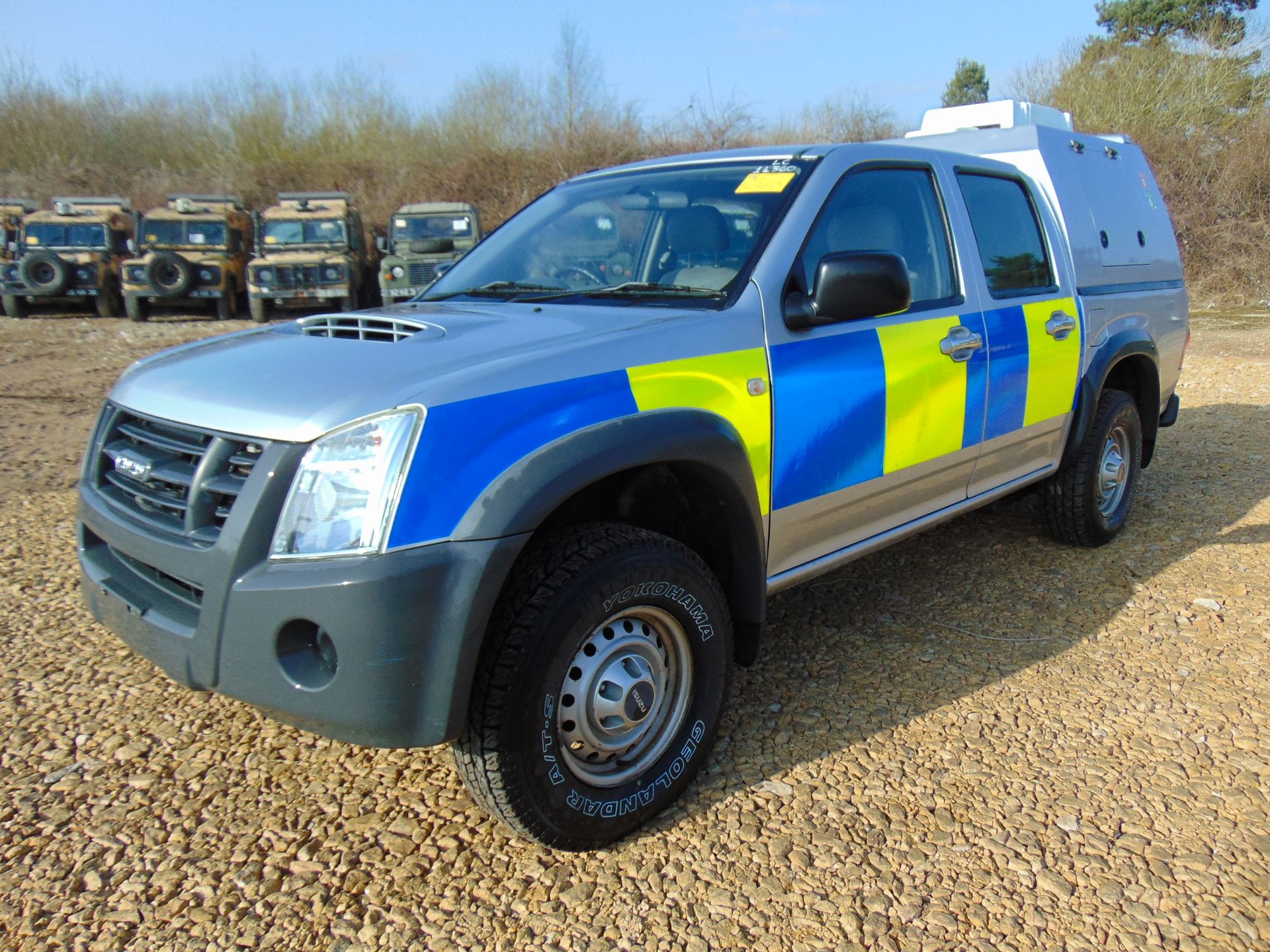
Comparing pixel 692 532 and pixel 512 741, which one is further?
pixel 692 532

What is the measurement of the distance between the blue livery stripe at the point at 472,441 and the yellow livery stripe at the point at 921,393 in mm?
1138

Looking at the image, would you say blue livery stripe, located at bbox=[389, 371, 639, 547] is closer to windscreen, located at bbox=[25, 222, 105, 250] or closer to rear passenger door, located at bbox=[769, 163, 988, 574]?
rear passenger door, located at bbox=[769, 163, 988, 574]

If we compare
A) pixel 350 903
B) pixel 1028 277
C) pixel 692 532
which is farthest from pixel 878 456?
pixel 350 903

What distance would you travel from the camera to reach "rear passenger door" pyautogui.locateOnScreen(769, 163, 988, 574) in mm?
2633

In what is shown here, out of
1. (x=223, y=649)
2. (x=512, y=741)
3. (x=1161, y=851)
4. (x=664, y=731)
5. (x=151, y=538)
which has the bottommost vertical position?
(x=1161, y=851)

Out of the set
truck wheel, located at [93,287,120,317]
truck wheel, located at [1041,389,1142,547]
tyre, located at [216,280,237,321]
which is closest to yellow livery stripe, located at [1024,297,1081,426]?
truck wheel, located at [1041,389,1142,547]

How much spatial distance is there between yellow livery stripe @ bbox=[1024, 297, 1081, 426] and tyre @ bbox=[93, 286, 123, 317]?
56.5 ft

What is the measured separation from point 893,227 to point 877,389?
680 millimetres

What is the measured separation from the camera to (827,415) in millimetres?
2682

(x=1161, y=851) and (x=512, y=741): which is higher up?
(x=512, y=741)

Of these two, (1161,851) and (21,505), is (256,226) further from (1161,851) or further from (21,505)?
(1161,851)

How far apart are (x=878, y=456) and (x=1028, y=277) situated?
1414 millimetres

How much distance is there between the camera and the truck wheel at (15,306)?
639 inches

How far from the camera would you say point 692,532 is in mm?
2621
